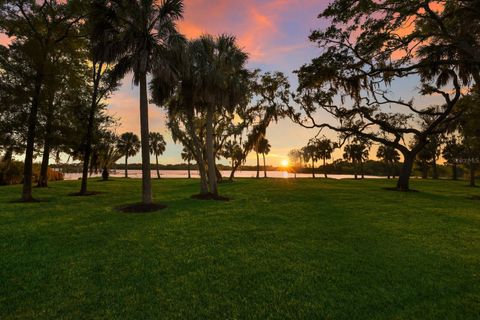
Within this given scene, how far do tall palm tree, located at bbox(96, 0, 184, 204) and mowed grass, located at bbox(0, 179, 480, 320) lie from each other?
674 centimetres

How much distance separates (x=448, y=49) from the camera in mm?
10609

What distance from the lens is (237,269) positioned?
19.3 ft

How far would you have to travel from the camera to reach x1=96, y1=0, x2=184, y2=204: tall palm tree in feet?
45.5

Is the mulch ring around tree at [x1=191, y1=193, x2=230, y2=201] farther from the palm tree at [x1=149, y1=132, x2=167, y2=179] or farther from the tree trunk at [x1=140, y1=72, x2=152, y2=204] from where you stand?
the palm tree at [x1=149, y1=132, x2=167, y2=179]

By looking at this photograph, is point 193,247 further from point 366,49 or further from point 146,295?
point 366,49

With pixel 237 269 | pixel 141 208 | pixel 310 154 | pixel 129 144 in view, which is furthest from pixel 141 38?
pixel 310 154

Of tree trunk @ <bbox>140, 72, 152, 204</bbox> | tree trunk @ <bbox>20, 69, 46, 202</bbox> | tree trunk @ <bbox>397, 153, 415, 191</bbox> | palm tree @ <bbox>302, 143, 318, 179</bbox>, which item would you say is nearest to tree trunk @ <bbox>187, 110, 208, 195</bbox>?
tree trunk @ <bbox>140, 72, 152, 204</bbox>

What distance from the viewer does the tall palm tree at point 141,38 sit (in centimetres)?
1386

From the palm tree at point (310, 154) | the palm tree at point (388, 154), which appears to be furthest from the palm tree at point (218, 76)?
the palm tree at point (388, 154)

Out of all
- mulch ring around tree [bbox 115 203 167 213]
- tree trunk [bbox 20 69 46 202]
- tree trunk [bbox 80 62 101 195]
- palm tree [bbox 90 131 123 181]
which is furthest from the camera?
palm tree [bbox 90 131 123 181]

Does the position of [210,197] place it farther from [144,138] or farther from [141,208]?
[144,138]

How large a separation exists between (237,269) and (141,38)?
45.7 feet

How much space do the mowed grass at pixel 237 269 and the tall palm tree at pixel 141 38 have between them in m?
6.74

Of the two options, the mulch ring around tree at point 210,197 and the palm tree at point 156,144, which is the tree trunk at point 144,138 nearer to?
the mulch ring around tree at point 210,197
